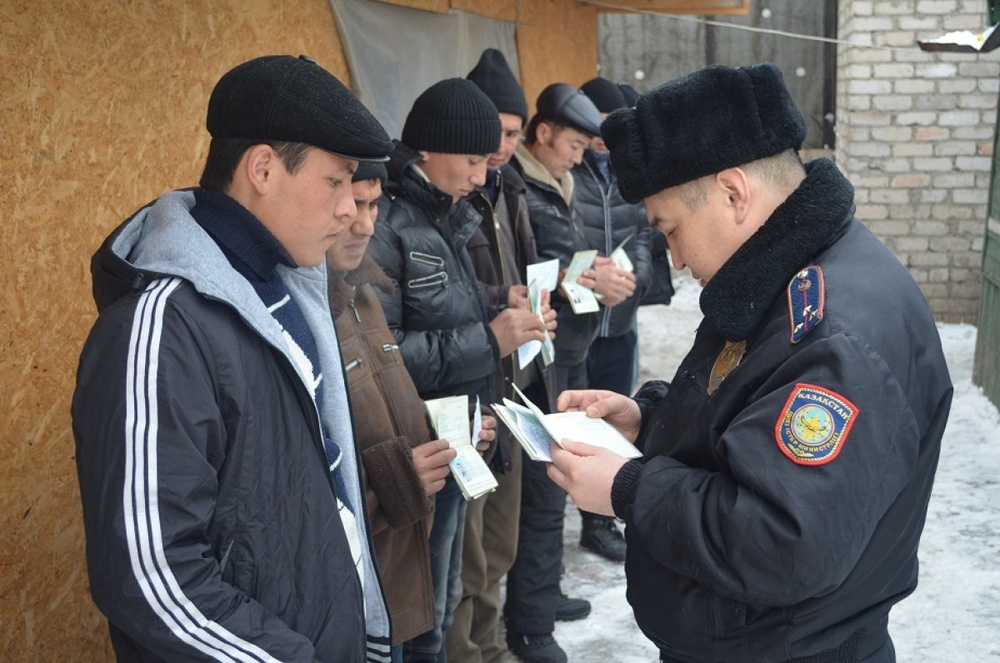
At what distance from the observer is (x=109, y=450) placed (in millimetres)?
1585

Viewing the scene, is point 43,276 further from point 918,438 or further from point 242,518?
point 918,438

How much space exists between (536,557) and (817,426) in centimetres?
262

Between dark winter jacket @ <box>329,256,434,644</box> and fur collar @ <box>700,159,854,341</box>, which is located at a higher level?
fur collar @ <box>700,159,854,341</box>

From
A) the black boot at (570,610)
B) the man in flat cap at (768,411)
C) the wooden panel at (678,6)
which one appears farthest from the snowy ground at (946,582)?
the wooden panel at (678,6)

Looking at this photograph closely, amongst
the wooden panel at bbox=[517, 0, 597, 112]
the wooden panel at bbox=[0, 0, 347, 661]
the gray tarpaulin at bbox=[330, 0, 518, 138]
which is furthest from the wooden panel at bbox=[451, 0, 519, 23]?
the wooden panel at bbox=[0, 0, 347, 661]

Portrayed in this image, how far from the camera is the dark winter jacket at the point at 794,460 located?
1.59 m

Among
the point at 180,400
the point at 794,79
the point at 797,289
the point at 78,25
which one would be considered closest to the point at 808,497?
the point at 797,289

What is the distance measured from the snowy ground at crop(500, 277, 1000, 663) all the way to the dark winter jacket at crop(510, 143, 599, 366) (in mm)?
1043

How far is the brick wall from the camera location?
8.88 meters

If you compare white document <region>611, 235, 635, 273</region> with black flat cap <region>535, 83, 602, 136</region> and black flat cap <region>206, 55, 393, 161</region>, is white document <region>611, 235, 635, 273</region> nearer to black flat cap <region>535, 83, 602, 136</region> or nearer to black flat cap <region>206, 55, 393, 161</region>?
black flat cap <region>535, 83, 602, 136</region>

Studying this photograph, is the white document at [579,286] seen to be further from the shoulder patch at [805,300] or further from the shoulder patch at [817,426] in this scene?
the shoulder patch at [817,426]

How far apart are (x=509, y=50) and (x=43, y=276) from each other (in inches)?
173

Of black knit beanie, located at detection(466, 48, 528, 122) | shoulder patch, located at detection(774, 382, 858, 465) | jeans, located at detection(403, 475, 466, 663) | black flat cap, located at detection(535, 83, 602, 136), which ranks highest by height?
black knit beanie, located at detection(466, 48, 528, 122)

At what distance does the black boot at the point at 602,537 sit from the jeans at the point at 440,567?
5.95 ft
